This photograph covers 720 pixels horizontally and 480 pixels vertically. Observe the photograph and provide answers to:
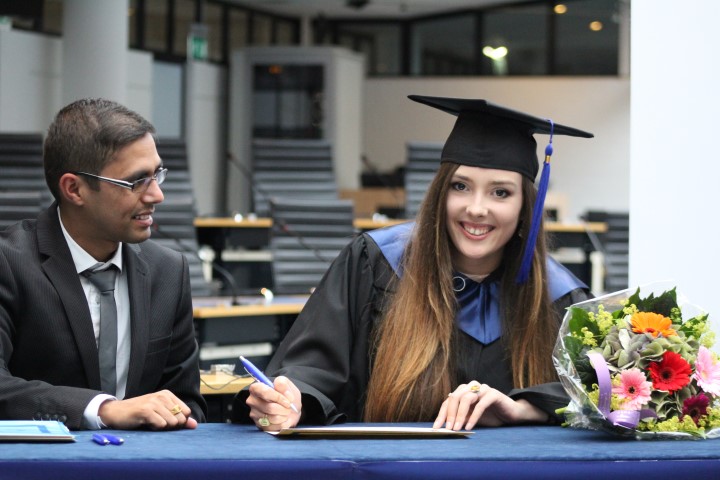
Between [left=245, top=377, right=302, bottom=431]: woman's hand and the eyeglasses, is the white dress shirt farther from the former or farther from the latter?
[left=245, top=377, right=302, bottom=431]: woman's hand

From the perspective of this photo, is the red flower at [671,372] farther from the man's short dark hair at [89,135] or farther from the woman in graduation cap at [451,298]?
the man's short dark hair at [89,135]

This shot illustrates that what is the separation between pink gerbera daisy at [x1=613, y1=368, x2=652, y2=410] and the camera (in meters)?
1.86

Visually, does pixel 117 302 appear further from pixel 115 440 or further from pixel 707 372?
pixel 707 372

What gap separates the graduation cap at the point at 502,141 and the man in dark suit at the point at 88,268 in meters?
0.59

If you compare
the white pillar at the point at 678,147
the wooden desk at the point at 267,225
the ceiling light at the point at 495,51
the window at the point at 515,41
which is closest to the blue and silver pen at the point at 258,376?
the white pillar at the point at 678,147

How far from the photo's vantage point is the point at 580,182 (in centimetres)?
1514

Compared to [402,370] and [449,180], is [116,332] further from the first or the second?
[449,180]

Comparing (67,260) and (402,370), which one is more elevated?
(67,260)

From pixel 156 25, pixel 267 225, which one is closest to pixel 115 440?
pixel 267 225

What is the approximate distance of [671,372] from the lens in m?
1.88

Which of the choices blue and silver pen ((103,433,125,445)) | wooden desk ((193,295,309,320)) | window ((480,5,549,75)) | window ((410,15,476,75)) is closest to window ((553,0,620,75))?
window ((480,5,549,75))

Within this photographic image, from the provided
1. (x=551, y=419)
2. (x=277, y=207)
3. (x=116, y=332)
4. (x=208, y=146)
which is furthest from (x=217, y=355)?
(x=208, y=146)

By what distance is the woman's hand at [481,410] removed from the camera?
6.63 feet

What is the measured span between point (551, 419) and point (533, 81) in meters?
13.5
